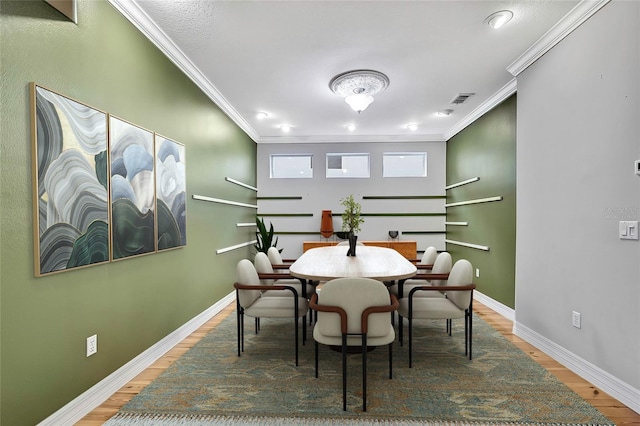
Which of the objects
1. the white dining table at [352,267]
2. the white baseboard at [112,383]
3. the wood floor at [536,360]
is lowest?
the wood floor at [536,360]

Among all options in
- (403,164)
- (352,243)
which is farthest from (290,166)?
(352,243)

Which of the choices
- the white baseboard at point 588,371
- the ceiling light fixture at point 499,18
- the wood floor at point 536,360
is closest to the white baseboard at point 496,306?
the wood floor at point 536,360

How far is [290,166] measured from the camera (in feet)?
19.1

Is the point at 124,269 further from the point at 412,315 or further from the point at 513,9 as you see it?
the point at 513,9

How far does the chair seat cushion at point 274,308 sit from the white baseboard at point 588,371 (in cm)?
200

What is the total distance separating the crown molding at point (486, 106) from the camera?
3.27 m

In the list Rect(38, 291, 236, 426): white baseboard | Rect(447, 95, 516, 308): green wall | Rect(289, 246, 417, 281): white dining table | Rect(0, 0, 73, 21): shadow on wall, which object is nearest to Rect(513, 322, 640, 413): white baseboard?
Rect(447, 95, 516, 308): green wall

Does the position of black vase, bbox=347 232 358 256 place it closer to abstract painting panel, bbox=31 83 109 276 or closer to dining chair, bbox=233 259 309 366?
dining chair, bbox=233 259 309 366

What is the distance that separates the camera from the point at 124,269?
205cm

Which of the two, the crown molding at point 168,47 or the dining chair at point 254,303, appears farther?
the dining chair at point 254,303

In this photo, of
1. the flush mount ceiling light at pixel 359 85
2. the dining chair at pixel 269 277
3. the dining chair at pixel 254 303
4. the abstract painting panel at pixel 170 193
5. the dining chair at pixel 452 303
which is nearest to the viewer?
the dining chair at pixel 452 303

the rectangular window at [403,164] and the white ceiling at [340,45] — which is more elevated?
the white ceiling at [340,45]

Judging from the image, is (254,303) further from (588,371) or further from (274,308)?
(588,371)

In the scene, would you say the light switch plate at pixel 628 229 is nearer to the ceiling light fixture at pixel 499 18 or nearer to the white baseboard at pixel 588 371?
the white baseboard at pixel 588 371
